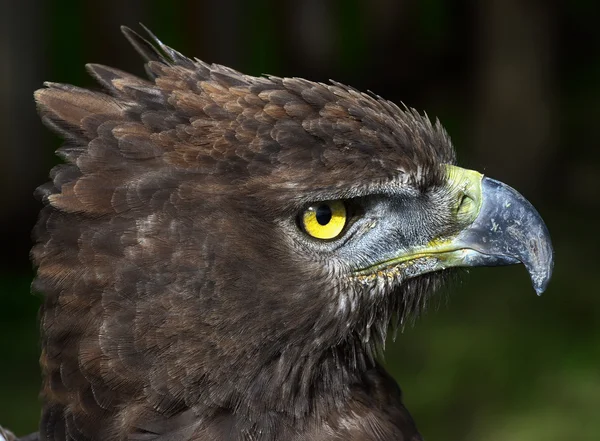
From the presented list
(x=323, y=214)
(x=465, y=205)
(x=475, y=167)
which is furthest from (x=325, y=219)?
(x=475, y=167)

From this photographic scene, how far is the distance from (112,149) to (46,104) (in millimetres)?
317

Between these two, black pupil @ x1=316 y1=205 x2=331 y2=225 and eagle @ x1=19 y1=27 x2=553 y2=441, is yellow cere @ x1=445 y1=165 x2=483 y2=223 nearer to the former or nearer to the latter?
eagle @ x1=19 y1=27 x2=553 y2=441

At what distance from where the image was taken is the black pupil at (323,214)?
299 centimetres

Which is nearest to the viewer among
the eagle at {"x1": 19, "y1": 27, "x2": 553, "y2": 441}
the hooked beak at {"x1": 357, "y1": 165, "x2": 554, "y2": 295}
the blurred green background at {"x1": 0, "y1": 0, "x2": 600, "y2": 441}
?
the eagle at {"x1": 19, "y1": 27, "x2": 553, "y2": 441}

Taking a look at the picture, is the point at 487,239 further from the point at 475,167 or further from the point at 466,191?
the point at 475,167

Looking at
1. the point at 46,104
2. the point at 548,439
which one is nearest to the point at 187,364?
the point at 46,104

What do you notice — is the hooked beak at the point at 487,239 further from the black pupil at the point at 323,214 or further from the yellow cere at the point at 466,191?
the black pupil at the point at 323,214

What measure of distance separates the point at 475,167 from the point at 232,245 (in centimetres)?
397

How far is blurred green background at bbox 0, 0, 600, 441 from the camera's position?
7.55 m

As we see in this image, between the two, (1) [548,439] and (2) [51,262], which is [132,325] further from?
(1) [548,439]

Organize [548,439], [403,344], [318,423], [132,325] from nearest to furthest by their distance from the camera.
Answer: [132,325] < [318,423] < [548,439] < [403,344]

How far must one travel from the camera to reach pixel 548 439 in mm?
7121

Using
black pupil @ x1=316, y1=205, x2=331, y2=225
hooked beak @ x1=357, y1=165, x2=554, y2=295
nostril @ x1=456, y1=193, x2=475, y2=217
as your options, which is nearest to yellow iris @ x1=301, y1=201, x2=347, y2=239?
black pupil @ x1=316, y1=205, x2=331, y2=225

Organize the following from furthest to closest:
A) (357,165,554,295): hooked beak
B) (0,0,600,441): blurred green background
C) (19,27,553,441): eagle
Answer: (0,0,600,441): blurred green background → (357,165,554,295): hooked beak → (19,27,553,441): eagle
